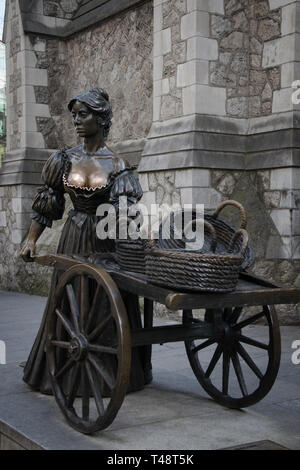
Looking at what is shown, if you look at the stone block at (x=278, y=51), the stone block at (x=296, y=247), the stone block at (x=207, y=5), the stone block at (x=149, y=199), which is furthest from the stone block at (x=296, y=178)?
the stone block at (x=207, y=5)

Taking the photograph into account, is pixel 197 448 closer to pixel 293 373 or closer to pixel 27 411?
pixel 27 411

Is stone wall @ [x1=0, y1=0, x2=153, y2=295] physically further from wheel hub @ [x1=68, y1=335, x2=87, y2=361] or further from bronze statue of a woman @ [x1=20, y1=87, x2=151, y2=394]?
wheel hub @ [x1=68, y1=335, x2=87, y2=361]

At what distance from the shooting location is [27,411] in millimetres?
3838

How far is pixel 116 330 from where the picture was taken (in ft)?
12.5

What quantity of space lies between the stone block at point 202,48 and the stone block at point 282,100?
0.79m

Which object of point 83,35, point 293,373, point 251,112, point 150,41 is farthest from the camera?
point 83,35

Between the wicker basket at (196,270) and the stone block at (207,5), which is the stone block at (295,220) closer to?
the stone block at (207,5)

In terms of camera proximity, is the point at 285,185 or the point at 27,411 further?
the point at 285,185

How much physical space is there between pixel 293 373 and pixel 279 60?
362 cm

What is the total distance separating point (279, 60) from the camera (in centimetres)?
714

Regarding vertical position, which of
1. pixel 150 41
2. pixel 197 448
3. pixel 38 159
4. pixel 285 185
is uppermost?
pixel 150 41

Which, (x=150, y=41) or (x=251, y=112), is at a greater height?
(x=150, y=41)
